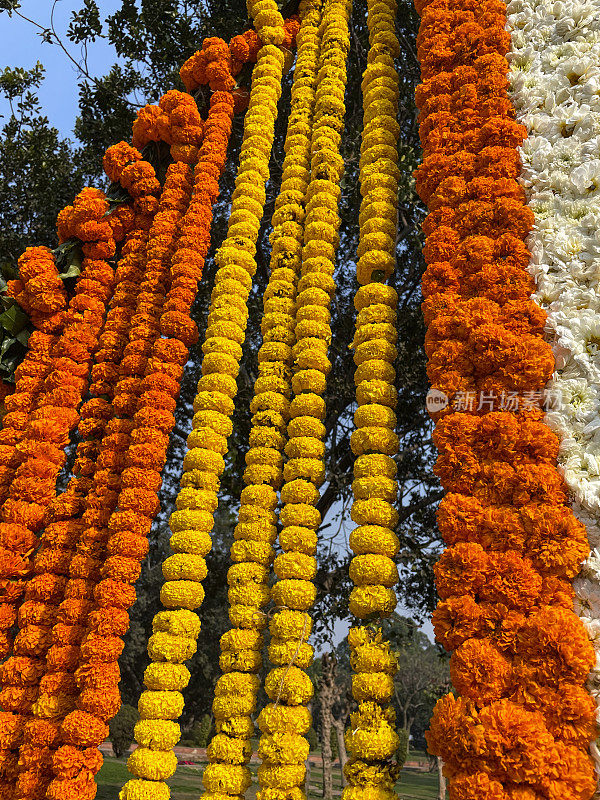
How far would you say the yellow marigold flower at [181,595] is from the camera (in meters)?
4.53

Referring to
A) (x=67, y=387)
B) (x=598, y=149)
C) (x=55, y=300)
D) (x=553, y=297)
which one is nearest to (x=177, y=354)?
(x=67, y=387)

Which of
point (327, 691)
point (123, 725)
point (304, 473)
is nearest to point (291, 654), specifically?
point (304, 473)

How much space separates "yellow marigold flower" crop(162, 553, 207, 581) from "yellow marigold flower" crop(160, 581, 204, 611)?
6 cm

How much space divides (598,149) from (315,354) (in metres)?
2.74

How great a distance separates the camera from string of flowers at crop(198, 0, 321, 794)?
13.2 ft

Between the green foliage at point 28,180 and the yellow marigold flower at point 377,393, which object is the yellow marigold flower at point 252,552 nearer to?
the yellow marigold flower at point 377,393

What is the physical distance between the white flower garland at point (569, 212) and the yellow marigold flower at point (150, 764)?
285 centimetres

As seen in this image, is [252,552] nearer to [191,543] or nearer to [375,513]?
[191,543]

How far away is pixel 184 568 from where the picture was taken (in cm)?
465

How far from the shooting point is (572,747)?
9.32ft

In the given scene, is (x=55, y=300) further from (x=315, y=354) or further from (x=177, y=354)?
(x=315, y=354)

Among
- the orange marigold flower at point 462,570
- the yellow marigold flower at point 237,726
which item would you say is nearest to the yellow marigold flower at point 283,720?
the yellow marigold flower at point 237,726

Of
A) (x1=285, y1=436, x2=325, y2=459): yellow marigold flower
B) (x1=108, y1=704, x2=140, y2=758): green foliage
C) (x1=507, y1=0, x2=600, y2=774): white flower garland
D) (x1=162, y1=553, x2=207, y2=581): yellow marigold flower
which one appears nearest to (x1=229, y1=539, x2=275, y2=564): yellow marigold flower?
(x1=162, y1=553, x2=207, y2=581): yellow marigold flower

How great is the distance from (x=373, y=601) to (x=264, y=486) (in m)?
1.40
